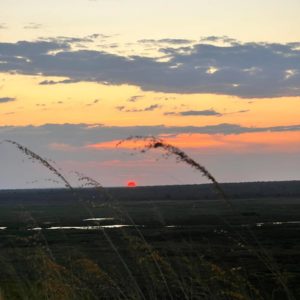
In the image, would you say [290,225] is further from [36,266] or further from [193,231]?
[36,266]

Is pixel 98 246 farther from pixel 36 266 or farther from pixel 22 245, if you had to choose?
pixel 36 266

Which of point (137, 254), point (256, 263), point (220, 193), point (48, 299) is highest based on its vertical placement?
point (220, 193)

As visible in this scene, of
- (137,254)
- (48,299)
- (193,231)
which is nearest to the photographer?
(137,254)

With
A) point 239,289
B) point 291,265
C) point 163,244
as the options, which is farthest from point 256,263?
point 239,289

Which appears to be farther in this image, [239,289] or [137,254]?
[137,254]

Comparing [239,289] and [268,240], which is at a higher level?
[239,289]

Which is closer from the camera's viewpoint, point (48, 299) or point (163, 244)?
point (48, 299)

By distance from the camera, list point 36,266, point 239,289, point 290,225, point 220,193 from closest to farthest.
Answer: point 220,193 → point 239,289 → point 36,266 → point 290,225

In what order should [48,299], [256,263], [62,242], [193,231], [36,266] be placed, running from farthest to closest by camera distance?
[193,231], [62,242], [256,263], [36,266], [48,299]

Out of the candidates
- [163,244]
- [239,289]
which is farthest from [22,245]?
[239,289]
